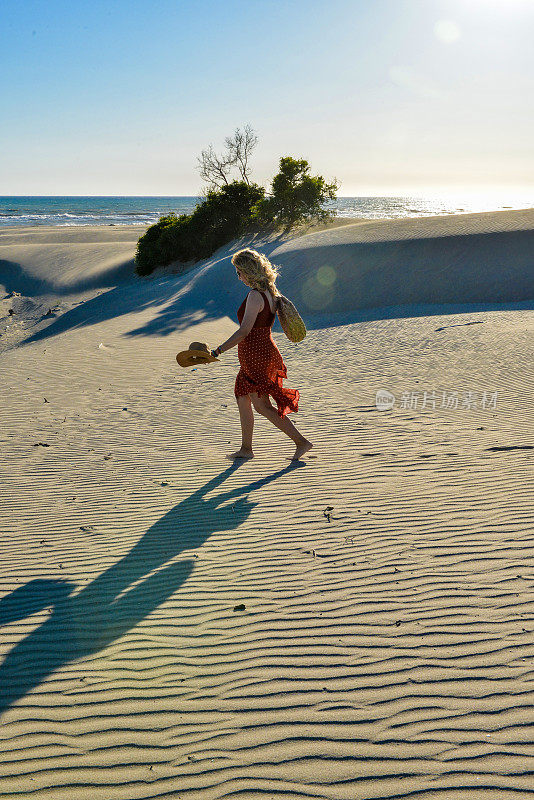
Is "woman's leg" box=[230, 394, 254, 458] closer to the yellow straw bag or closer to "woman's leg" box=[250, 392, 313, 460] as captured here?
"woman's leg" box=[250, 392, 313, 460]

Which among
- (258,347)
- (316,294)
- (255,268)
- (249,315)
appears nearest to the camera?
(255,268)

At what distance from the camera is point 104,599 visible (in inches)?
161

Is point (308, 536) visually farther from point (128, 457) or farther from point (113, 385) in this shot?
point (113, 385)

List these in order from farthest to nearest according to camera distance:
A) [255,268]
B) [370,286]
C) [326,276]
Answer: [326,276], [370,286], [255,268]

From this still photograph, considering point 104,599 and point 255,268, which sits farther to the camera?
point 255,268

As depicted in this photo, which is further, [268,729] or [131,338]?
[131,338]

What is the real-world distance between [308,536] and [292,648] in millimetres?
1477

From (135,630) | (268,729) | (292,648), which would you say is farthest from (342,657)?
(135,630)

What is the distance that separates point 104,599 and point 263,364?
281cm

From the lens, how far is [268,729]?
2.83 metres

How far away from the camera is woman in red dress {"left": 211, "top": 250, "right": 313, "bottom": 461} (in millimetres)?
5691

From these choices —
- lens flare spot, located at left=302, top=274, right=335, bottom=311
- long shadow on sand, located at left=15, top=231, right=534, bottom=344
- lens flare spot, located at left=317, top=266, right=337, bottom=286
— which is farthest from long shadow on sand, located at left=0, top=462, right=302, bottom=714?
lens flare spot, located at left=317, top=266, right=337, bottom=286

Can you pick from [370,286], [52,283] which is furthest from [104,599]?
[52,283]

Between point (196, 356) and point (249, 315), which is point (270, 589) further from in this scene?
point (249, 315)
